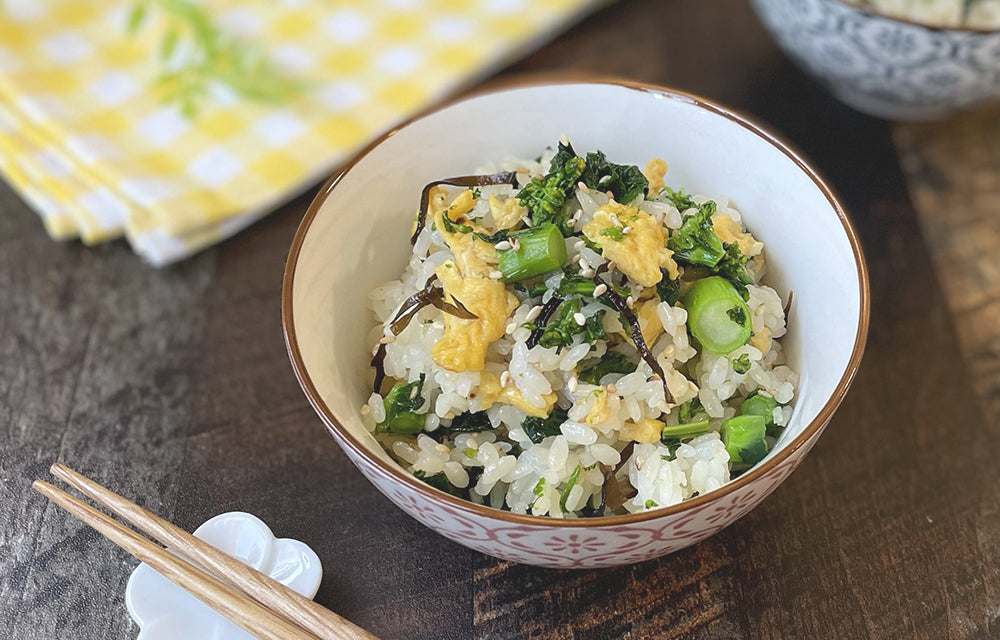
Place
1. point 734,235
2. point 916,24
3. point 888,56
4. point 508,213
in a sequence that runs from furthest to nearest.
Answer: point 888,56 < point 916,24 < point 734,235 < point 508,213

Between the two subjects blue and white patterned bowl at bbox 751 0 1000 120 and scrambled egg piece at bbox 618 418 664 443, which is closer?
scrambled egg piece at bbox 618 418 664 443

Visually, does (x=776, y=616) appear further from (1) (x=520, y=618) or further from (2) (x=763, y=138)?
(2) (x=763, y=138)

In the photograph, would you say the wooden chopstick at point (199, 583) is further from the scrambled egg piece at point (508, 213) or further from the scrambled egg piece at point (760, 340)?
the scrambled egg piece at point (760, 340)

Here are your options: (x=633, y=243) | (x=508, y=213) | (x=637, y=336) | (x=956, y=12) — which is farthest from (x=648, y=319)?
(x=956, y=12)

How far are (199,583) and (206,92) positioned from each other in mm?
2005

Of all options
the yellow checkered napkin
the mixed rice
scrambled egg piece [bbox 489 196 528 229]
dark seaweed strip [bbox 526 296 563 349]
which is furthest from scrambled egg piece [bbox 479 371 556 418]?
the yellow checkered napkin

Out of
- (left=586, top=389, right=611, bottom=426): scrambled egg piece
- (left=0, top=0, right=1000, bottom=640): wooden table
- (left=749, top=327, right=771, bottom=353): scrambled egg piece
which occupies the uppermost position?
(left=586, top=389, right=611, bottom=426): scrambled egg piece

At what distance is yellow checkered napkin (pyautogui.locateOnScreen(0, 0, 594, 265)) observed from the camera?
2855 millimetres

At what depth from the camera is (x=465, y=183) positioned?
2.12 m

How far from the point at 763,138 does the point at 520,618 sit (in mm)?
1241

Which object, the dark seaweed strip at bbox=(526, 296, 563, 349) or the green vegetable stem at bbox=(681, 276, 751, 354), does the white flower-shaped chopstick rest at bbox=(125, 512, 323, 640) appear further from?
the green vegetable stem at bbox=(681, 276, 751, 354)

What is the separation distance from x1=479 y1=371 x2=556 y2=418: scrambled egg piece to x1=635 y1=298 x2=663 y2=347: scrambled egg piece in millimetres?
234

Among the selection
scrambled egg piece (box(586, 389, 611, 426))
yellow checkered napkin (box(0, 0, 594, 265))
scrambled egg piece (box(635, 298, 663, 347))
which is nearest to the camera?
scrambled egg piece (box(586, 389, 611, 426))

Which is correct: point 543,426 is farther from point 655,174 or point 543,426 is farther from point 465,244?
point 655,174
